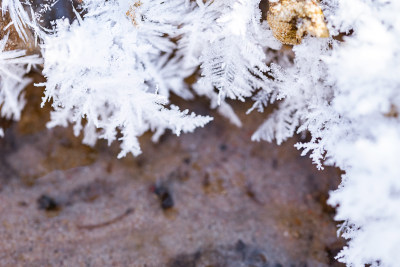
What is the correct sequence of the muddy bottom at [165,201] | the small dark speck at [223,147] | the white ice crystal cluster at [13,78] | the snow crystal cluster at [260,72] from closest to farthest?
1. the snow crystal cluster at [260,72]
2. the white ice crystal cluster at [13,78]
3. the muddy bottom at [165,201]
4. the small dark speck at [223,147]

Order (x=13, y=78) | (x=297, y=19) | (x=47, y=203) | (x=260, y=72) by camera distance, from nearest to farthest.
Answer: (x=297, y=19), (x=260, y=72), (x=13, y=78), (x=47, y=203)

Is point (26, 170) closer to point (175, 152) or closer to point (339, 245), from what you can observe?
point (175, 152)

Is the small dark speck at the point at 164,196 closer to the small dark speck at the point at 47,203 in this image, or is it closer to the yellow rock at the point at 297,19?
the small dark speck at the point at 47,203

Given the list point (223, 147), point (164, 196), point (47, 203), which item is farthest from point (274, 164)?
point (47, 203)

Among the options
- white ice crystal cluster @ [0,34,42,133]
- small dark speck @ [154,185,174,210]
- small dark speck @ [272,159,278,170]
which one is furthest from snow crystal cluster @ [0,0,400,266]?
small dark speck @ [154,185,174,210]

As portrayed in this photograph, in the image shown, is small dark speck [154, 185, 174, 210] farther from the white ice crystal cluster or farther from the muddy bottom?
the white ice crystal cluster

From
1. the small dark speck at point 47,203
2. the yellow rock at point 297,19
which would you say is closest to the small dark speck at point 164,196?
the small dark speck at point 47,203

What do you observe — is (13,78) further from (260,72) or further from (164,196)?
→ (260,72)
